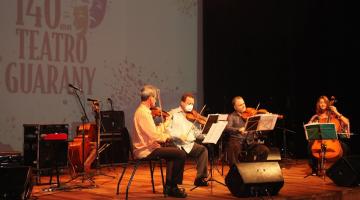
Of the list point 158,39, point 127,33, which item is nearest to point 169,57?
point 158,39

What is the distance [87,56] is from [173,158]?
368 cm

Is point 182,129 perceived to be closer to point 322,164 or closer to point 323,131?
point 323,131

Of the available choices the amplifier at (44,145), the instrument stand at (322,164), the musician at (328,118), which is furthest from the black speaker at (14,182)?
the musician at (328,118)

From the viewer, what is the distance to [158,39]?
967 centimetres

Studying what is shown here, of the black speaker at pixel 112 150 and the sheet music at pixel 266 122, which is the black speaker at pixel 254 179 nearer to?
the sheet music at pixel 266 122

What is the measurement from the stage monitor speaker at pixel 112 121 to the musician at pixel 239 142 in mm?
2160

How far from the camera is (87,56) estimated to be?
8.77 meters

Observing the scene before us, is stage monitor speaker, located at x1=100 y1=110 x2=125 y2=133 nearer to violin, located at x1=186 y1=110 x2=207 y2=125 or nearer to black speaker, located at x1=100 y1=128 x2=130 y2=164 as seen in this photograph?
black speaker, located at x1=100 y1=128 x2=130 y2=164

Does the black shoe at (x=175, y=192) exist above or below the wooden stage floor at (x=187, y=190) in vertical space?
above

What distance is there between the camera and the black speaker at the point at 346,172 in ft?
21.1

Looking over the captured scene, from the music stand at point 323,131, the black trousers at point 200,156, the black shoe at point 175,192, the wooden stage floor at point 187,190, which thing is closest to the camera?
the black shoe at point 175,192

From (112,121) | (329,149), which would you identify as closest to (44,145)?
(112,121)

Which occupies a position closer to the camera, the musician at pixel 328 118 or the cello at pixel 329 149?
the cello at pixel 329 149

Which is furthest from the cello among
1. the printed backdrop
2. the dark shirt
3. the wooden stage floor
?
the printed backdrop
